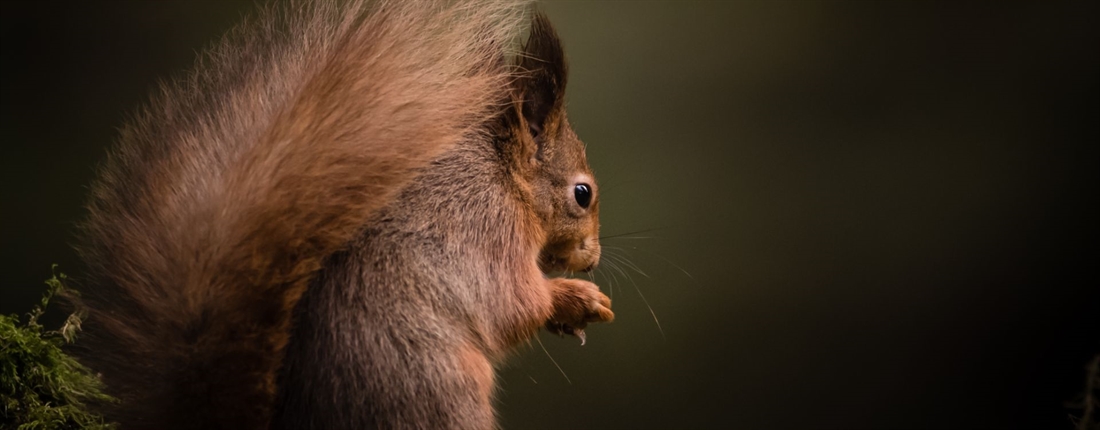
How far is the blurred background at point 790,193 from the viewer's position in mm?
2217

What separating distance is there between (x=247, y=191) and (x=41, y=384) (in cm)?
58

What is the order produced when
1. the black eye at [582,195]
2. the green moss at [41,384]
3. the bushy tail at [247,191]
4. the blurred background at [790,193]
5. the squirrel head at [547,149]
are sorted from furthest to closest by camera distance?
the blurred background at [790,193] → the black eye at [582,195] → the squirrel head at [547,149] → the green moss at [41,384] → the bushy tail at [247,191]

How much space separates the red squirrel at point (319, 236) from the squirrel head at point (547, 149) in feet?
0.06

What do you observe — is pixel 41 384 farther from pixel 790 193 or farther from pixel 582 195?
pixel 790 193

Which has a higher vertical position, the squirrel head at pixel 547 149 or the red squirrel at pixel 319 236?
the squirrel head at pixel 547 149

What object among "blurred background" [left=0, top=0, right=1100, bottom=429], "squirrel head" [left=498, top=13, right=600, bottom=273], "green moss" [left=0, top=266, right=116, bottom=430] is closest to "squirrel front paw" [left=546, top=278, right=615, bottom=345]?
"squirrel head" [left=498, top=13, right=600, bottom=273]

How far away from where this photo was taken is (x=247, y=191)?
3.83 feet

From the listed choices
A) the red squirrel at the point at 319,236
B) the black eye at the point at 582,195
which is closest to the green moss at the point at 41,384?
the red squirrel at the point at 319,236

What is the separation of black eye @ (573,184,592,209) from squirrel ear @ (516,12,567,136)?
5.4 inches

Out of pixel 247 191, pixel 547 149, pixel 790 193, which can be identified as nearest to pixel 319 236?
pixel 247 191

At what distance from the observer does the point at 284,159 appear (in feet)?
3.90

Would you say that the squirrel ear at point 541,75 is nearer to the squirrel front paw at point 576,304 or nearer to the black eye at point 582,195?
the black eye at point 582,195

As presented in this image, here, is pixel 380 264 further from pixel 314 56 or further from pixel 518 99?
pixel 518 99

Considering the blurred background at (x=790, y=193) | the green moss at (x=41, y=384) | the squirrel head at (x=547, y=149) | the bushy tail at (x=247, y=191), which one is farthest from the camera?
the blurred background at (x=790, y=193)
